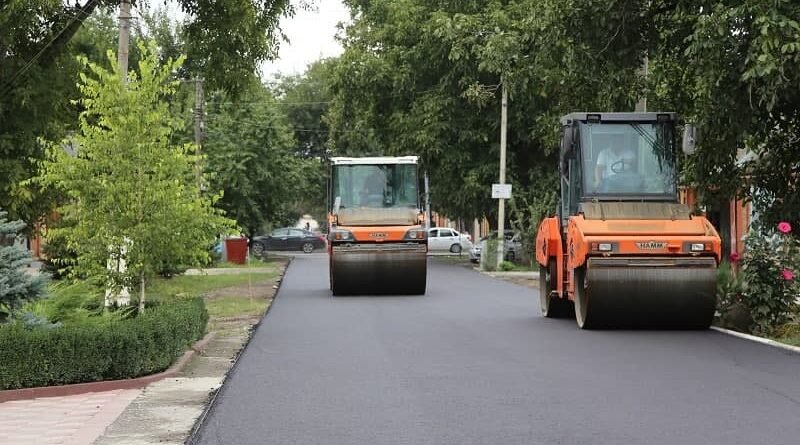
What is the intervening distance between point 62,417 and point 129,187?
4.84 m

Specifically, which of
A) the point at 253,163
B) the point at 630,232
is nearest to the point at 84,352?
the point at 630,232

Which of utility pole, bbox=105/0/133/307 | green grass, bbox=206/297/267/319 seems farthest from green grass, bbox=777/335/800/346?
green grass, bbox=206/297/267/319

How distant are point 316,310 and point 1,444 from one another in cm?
1237

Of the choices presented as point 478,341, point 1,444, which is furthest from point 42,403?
point 478,341

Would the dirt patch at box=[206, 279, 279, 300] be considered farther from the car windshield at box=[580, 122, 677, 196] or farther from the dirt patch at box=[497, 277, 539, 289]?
the car windshield at box=[580, 122, 677, 196]

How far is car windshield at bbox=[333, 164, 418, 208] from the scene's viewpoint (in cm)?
2505

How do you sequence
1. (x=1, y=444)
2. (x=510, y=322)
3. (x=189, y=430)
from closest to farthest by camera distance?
1. (x=1, y=444)
2. (x=189, y=430)
3. (x=510, y=322)

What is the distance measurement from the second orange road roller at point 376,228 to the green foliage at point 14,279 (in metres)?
12.3

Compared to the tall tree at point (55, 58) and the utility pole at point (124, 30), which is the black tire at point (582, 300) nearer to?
the tall tree at point (55, 58)

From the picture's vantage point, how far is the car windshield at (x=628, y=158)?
52.8 feet

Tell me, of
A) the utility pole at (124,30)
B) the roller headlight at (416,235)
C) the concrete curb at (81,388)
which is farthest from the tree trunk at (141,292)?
the roller headlight at (416,235)

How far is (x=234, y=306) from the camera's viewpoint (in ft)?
69.7

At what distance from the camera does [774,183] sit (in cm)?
1575

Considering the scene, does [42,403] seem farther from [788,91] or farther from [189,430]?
[788,91]
